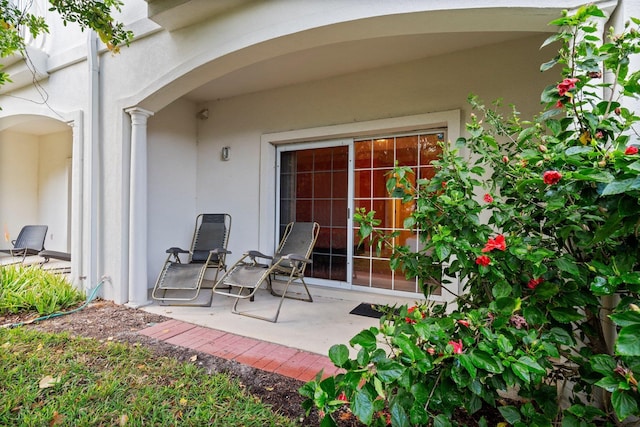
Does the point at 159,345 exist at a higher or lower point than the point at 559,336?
lower

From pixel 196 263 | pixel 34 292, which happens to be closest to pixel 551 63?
pixel 196 263

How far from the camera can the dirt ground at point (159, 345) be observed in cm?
189

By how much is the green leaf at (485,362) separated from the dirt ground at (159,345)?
0.98m

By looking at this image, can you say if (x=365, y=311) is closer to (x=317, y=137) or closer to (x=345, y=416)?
(x=345, y=416)

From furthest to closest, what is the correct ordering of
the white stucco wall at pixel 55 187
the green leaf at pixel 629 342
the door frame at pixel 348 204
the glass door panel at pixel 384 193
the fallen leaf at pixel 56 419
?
1. the white stucco wall at pixel 55 187
2. the door frame at pixel 348 204
3. the glass door panel at pixel 384 193
4. the fallen leaf at pixel 56 419
5. the green leaf at pixel 629 342

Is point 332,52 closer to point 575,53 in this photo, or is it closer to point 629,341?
point 575,53

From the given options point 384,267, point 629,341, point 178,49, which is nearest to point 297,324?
point 384,267

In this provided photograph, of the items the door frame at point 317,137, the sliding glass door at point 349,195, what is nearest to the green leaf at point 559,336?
the door frame at point 317,137

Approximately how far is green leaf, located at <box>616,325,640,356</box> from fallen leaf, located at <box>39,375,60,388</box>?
295 cm

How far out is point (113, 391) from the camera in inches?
77.5

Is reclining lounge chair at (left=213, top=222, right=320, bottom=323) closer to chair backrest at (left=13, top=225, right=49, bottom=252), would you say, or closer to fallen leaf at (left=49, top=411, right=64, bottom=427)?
fallen leaf at (left=49, top=411, right=64, bottom=427)

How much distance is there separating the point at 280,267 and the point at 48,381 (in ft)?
7.68

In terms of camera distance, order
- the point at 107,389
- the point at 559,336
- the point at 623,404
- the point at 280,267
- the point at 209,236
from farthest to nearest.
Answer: the point at 209,236 < the point at 280,267 < the point at 107,389 < the point at 559,336 < the point at 623,404

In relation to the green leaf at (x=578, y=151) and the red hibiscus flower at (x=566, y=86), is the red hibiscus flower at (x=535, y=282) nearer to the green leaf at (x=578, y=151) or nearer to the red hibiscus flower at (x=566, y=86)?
the green leaf at (x=578, y=151)
